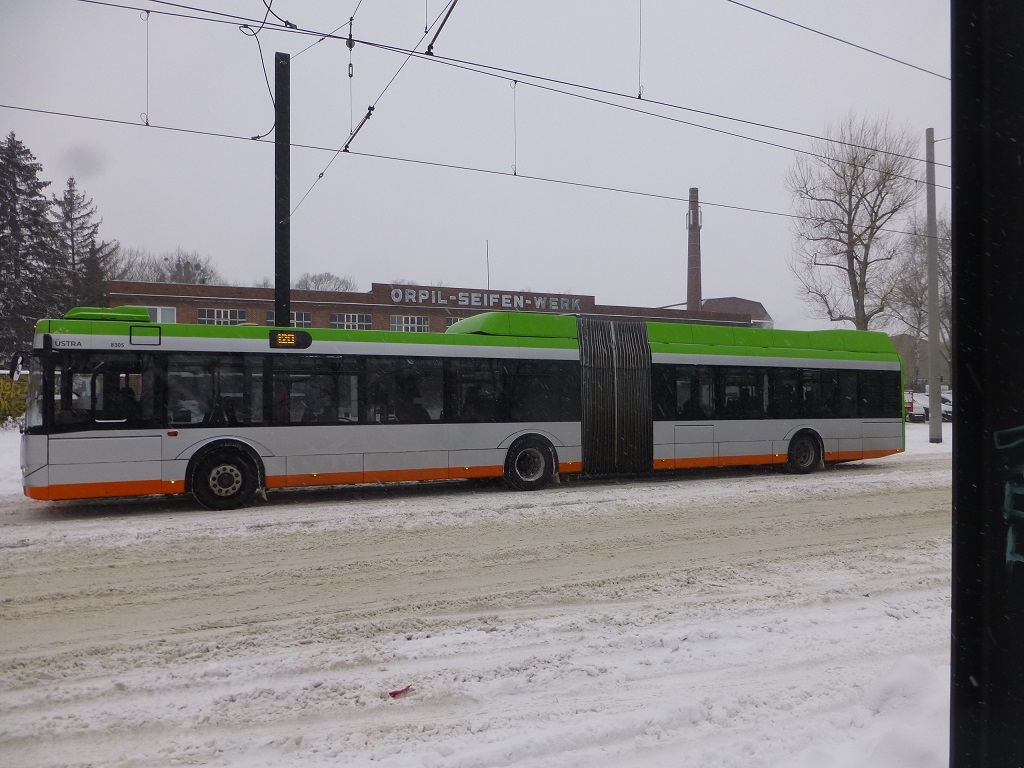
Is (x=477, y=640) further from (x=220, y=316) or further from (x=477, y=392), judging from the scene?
(x=220, y=316)

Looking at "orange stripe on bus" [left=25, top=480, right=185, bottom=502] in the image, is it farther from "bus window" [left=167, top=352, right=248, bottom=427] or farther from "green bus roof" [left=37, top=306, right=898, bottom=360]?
"green bus roof" [left=37, top=306, right=898, bottom=360]

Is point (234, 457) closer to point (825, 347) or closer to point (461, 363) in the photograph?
point (461, 363)

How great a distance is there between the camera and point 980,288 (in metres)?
2.24

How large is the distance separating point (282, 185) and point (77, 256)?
23.3 meters

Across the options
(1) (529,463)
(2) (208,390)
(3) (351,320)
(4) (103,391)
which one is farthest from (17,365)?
(3) (351,320)

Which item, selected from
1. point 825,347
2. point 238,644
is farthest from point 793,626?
point 825,347

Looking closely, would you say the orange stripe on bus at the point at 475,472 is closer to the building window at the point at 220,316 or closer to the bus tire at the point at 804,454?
the bus tire at the point at 804,454

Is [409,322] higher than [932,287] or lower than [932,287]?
higher

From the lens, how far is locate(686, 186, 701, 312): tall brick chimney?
53.5 meters

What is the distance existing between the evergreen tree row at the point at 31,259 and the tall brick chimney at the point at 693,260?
125 ft

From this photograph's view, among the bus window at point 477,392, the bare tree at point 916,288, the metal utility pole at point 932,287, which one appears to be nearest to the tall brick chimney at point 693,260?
the bare tree at point 916,288

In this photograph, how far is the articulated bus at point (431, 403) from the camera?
410 inches

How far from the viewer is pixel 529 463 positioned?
13.2m

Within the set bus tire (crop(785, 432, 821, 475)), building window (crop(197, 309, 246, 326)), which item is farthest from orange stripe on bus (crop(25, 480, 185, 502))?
building window (crop(197, 309, 246, 326))
